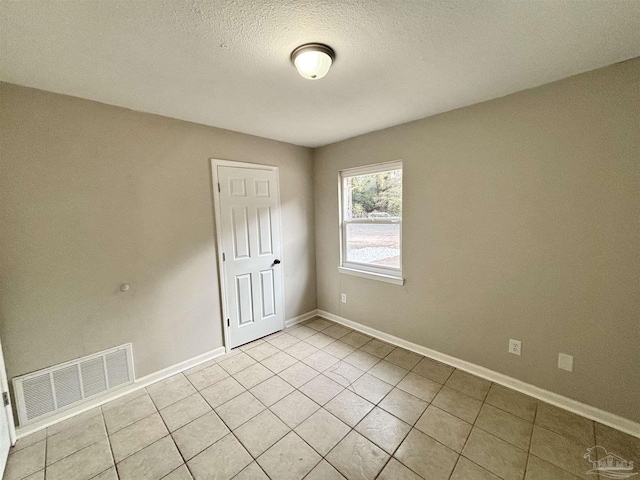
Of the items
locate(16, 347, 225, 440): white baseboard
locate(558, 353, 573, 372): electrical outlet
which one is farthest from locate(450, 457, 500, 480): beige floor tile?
locate(16, 347, 225, 440): white baseboard

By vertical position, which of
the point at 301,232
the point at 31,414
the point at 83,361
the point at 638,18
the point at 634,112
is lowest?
the point at 31,414

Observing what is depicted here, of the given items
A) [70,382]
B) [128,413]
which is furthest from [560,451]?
[70,382]

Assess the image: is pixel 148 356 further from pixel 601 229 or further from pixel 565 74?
pixel 565 74

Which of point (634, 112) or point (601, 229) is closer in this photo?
point (634, 112)

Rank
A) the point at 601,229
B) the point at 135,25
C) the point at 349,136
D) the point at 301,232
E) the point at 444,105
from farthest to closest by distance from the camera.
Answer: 1. the point at 301,232
2. the point at 349,136
3. the point at 444,105
4. the point at 601,229
5. the point at 135,25

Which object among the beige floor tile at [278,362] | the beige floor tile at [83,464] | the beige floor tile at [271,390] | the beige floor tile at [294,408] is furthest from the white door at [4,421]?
the beige floor tile at [278,362]

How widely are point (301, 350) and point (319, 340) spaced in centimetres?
29

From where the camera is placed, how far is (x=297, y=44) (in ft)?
4.41

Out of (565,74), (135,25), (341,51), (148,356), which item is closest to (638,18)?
(565,74)

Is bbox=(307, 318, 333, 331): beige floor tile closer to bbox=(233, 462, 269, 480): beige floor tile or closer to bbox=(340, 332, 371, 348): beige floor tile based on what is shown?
bbox=(340, 332, 371, 348): beige floor tile

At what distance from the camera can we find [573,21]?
1.20 metres

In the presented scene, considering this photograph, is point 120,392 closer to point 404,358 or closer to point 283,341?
point 283,341

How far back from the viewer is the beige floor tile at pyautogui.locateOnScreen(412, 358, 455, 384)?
2.23m

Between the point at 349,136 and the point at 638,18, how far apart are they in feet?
6.99
